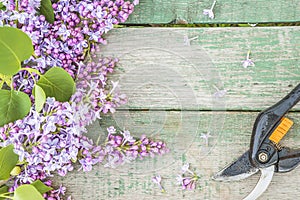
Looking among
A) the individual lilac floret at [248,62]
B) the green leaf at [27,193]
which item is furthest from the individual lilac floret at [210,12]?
the green leaf at [27,193]

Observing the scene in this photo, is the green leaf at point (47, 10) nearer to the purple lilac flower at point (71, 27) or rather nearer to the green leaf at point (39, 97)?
the purple lilac flower at point (71, 27)

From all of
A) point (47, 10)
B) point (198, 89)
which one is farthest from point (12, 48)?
point (198, 89)

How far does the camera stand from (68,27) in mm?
1200

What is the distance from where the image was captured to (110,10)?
121 cm

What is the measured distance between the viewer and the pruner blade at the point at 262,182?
3.84ft

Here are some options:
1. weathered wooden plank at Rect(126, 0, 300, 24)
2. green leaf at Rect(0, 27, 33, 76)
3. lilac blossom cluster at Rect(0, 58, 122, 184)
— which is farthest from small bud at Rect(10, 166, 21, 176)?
weathered wooden plank at Rect(126, 0, 300, 24)

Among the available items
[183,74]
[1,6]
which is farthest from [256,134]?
[1,6]

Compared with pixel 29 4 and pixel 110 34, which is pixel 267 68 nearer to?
pixel 110 34

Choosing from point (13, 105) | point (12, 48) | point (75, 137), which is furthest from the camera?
point (75, 137)

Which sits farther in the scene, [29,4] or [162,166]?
[162,166]

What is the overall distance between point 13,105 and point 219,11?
50cm

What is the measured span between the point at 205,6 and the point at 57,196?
0.55m

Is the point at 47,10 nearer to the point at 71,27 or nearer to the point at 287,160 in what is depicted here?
the point at 71,27

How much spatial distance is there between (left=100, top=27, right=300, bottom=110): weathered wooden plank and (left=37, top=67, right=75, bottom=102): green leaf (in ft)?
0.58
